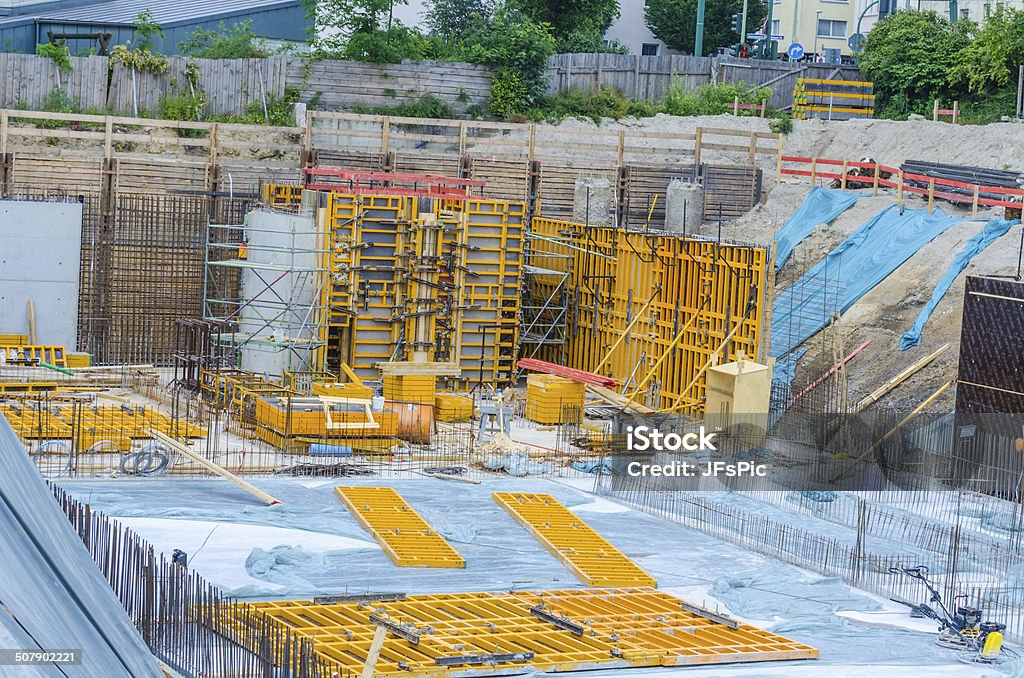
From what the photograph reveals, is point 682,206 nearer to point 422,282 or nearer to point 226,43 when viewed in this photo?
point 422,282

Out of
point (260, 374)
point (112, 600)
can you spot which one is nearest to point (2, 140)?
point (260, 374)

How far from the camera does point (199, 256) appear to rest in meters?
36.0

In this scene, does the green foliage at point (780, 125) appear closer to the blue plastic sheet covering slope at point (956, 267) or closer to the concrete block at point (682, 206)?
the concrete block at point (682, 206)

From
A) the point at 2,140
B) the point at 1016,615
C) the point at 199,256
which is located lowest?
the point at 1016,615

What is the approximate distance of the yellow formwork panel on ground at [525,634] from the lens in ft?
57.2

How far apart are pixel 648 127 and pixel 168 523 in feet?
92.5

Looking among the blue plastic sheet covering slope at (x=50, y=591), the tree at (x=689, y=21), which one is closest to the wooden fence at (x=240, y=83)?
the tree at (x=689, y=21)

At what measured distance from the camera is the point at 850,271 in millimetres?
35156

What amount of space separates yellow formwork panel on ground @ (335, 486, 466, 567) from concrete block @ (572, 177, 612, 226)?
48.9ft

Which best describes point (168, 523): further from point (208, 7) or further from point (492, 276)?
point (208, 7)

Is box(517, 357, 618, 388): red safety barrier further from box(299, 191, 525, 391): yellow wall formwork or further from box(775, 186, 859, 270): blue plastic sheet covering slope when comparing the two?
box(775, 186, 859, 270): blue plastic sheet covering slope

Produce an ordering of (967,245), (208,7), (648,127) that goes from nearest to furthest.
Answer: (967,245) → (648,127) → (208,7)

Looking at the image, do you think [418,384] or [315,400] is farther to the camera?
[418,384]

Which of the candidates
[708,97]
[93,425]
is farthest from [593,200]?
[93,425]
